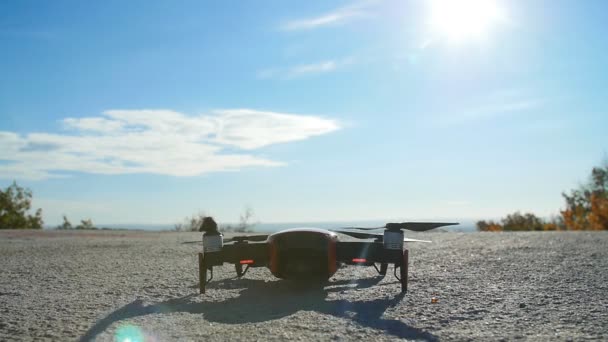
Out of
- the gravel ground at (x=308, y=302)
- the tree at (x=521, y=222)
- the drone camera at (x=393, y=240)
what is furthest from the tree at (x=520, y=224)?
the drone camera at (x=393, y=240)

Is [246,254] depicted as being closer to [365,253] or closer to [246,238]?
[246,238]

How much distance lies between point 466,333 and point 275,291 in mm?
3298

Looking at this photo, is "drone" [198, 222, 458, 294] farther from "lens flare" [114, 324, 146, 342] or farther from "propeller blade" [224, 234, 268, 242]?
"lens flare" [114, 324, 146, 342]

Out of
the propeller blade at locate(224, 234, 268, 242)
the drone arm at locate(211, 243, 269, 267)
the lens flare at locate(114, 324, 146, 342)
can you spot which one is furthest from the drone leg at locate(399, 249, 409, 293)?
the lens flare at locate(114, 324, 146, 342)

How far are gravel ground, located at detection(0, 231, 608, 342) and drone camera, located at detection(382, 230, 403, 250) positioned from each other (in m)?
0.64

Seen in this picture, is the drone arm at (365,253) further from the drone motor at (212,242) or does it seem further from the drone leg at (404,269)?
the drone motor at (212,242)

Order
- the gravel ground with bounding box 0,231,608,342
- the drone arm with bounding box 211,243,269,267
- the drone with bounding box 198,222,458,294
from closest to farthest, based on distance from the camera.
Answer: the gravel ground with bounding box 0,231,608,342 < the drone with bounding box 198,222,458,294 < the drone arm with bounding box 211,243,269,267

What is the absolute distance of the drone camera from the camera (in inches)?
298

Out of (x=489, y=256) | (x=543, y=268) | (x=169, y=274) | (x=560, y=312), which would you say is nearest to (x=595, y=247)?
(x=489, y=256)

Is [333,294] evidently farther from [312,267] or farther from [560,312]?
[560,312]

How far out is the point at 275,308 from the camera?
6539mm

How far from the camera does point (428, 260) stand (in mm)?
11641

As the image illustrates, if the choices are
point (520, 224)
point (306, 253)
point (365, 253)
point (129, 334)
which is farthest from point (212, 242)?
point (520, 224)

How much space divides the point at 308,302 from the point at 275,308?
0.53 meters
